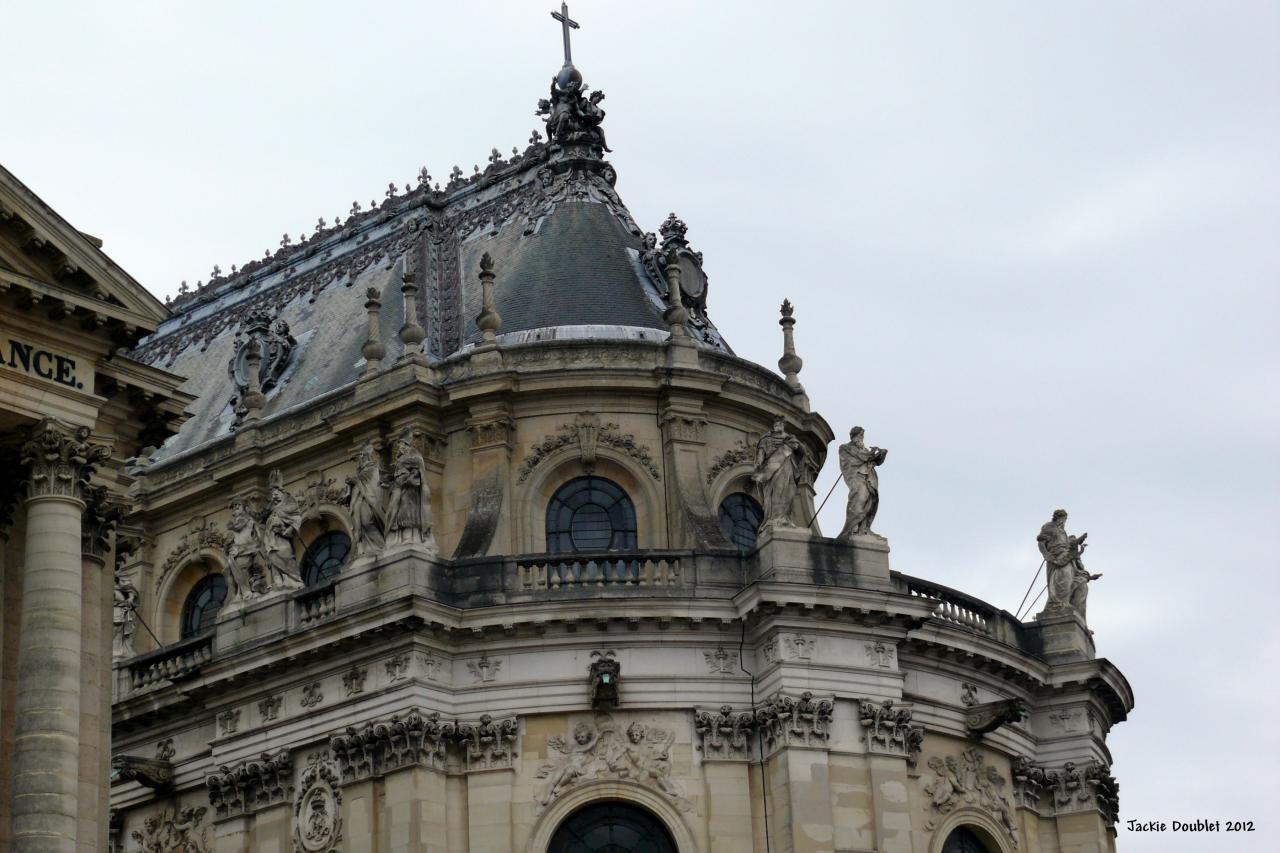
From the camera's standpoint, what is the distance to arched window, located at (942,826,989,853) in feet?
144

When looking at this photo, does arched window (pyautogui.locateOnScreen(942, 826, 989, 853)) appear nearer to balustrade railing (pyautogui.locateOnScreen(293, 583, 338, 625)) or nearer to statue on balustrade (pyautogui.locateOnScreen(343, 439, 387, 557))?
statue on balustrade (pyautogui.locateOnScreen(343, 439, 387, 557))

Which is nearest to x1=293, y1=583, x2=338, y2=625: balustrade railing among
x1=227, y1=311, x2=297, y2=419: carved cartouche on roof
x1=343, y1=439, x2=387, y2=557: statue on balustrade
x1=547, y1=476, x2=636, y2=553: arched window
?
x1=343, y1=439, x2=387, y2=557: statue on balustrade

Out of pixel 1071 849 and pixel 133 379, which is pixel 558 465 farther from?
pixel 133 379

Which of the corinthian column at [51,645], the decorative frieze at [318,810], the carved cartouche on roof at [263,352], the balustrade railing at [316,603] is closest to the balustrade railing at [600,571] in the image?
the balustrade railing at [316,603]

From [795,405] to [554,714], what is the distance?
9.68m

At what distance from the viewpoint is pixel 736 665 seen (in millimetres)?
42906

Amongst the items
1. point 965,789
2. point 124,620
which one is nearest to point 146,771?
point 124,620

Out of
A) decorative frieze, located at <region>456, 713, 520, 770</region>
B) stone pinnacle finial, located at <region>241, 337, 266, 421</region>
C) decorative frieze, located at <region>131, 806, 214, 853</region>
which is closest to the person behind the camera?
decorative frieze, located at <region>456, 713, 520, 770</region>

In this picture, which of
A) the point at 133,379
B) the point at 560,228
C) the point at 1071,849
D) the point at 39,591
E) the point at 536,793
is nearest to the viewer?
the point at 39,591

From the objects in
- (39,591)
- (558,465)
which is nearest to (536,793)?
(558,465)

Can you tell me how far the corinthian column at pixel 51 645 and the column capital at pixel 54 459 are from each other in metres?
0.01

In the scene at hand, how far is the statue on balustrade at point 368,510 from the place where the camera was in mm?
43844

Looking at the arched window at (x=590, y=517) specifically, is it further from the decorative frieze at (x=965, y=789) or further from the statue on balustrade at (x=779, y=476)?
the decorative frieze at (x=965, y=789)

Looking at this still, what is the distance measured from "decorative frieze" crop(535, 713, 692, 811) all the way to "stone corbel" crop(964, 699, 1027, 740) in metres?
5.84
